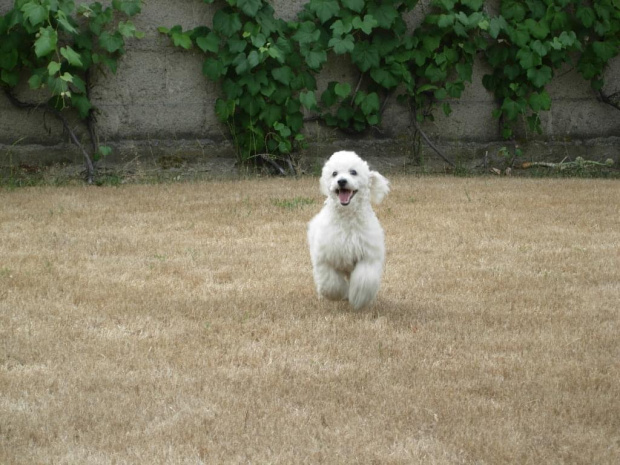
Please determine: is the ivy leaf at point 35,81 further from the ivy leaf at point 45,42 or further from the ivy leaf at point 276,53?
the ivy leaf at point 276,53

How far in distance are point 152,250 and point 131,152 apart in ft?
10.3

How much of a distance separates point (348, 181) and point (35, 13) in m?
4.82

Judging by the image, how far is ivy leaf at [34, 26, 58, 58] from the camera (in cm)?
817

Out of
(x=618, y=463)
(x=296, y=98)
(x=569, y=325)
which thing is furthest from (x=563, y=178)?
(x=618, y=463)

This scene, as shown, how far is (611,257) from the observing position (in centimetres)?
604

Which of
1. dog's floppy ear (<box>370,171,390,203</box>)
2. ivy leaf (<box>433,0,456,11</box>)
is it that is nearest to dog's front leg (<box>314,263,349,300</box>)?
dog's floppy ear (<box>370,171,390,203</box>)

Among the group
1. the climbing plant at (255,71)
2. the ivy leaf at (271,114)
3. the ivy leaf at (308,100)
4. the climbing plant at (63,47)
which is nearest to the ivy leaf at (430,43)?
the climbing plant at (255,71)

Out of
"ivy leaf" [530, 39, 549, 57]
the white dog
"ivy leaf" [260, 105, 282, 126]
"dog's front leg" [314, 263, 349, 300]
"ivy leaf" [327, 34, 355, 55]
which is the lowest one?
"dog's front leg" [314, 263, 349, 300]

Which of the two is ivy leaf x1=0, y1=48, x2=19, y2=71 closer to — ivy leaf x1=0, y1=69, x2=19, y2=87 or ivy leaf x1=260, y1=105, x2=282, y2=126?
ivy leaf x1=0, y1=69, x2=19, y2=87

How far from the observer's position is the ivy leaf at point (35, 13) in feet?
26.9

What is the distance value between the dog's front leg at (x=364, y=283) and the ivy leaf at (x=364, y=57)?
4.99 m

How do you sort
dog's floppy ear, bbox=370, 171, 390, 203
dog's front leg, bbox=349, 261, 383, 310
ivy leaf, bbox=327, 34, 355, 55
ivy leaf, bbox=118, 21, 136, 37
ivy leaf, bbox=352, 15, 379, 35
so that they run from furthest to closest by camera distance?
1. ivy leaf, bbox=352, 15, 379, 35
2. ivy leaf, bbox=327, 34, 355, 55
3. ivy leaf, bbox=118, 21, 136, 37
4. dog's floppy ear, bbox=370, 171, 390, 203
5. dog's front leg, bbox=349, 261, 383, 310

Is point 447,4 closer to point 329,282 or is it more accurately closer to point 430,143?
point 430,143

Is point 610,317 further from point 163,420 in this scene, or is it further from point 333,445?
point 163,420
